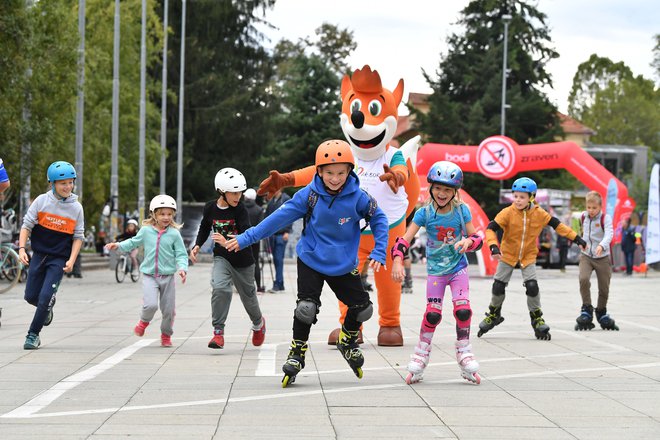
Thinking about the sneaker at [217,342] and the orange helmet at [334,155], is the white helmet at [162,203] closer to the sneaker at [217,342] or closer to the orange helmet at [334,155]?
the sneaker at [217,342]

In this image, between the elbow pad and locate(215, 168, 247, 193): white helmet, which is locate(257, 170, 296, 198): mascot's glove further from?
the elbow pad

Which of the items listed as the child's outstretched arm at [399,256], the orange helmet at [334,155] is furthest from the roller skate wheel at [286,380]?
the orange helmet at [334,155]

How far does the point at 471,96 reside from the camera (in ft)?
205

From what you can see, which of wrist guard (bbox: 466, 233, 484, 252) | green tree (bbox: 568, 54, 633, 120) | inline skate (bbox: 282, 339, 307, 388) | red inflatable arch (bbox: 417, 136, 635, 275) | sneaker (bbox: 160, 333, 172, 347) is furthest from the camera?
green tree (bbox: 568, 54, 633, 120)

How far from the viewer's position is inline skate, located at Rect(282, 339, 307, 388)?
8016 mm

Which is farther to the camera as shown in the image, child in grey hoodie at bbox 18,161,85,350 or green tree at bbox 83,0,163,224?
green tree at bbox 83,0,163,224

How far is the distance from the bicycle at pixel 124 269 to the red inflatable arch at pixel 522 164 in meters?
8.36

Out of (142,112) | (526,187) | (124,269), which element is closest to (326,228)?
(526,187)

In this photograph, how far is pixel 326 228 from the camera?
8.34m

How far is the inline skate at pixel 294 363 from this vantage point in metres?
8.02

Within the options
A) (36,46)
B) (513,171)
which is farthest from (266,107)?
(36,46)

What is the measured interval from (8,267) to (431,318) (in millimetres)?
13416

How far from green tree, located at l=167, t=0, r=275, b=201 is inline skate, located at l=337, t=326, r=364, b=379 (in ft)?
161

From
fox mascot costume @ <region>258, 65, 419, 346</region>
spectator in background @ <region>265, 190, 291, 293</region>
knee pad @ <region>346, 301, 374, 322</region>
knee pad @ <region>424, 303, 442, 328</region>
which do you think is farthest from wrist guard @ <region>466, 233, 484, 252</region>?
spectator in background @ <region>265, 190, 291, 293</region>
